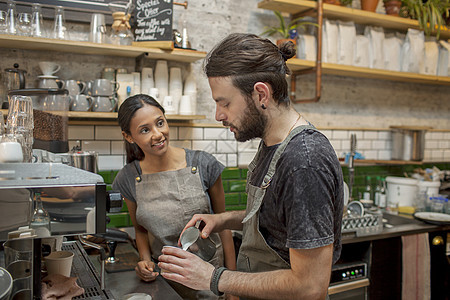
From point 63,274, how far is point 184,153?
3.22 feet

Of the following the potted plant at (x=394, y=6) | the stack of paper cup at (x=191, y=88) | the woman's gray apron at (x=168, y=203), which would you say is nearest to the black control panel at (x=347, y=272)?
the woman's gray apron at (x=168, y=203)

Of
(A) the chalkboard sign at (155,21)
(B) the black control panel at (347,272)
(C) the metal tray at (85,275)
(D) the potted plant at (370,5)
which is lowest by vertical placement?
(B) the black control panel at (347,272)

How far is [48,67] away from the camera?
253cm

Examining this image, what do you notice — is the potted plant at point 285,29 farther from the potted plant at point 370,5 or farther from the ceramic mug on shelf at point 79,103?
the ceramic mug on shelf at point 79,103

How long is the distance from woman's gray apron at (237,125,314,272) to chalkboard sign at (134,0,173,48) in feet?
4.62

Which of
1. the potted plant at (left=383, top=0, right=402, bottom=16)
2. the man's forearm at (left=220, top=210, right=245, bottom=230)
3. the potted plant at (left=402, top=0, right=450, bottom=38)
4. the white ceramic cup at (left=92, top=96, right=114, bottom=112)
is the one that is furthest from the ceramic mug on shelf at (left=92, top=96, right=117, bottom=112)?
the potted plant at (left=402, top=0, right=450, bottom=38)

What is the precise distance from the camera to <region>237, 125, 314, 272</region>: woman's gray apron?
137 centimetres

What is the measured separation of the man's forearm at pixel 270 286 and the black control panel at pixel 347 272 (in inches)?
58.5

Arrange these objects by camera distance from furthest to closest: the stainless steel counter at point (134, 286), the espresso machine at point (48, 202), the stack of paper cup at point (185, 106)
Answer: the stack of paper cup at point (185, 106)
the stainless steel counter at point (134, 286)
the espresso machine at point (48, 202)

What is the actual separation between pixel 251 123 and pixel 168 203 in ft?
3.19

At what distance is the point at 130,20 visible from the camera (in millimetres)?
2805

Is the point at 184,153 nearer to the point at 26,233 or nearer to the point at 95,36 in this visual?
the point at 95,36

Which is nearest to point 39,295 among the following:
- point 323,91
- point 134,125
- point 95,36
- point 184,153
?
point 134,125

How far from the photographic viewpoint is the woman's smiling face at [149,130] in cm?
207
